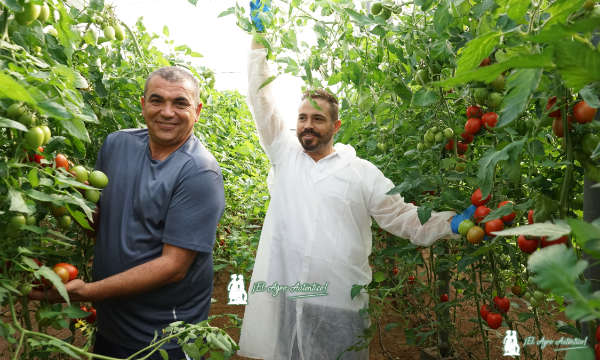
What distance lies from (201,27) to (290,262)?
5528 millimetres

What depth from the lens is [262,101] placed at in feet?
7.39

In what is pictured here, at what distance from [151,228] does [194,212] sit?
166 millimetres

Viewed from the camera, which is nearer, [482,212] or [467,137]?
[482,212]

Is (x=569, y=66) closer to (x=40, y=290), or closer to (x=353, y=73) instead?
(x=353, y=73)

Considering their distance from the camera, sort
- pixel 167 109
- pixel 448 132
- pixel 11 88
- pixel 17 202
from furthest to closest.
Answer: pixel 167 109 < pixel 448 132 < pixel 17 202 < pixel 11 88

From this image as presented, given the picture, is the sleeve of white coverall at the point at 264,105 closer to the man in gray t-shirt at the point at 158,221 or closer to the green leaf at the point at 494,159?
the man in gray t-shirt at the point at 158,221

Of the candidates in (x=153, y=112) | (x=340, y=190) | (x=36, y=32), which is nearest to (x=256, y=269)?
(x=340, y=190)

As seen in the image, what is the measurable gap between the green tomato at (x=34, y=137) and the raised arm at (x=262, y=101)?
50.7 inches

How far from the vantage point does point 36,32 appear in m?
1.02

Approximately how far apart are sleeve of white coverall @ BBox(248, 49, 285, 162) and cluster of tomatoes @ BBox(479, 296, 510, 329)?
1.30 meters

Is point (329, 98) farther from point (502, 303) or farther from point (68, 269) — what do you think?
point (68, 269)

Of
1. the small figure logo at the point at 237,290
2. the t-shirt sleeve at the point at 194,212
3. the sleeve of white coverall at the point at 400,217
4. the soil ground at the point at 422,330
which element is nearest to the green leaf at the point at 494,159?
the sleeve of white coverall at the point at 400,217

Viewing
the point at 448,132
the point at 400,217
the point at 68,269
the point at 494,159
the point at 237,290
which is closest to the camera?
the point at 494,159

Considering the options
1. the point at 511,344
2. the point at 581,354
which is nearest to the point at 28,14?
the point at 581,354
